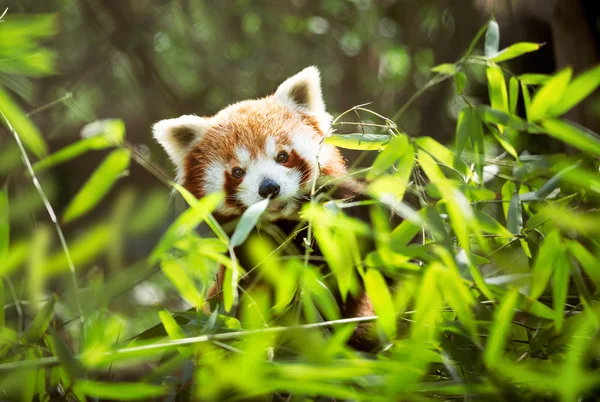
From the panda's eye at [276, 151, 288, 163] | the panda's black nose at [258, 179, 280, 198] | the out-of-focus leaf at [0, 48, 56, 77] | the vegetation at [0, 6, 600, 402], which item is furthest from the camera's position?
the panda's eye at [276, 151, 288, 163]

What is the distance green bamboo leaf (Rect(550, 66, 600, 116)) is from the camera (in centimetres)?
88

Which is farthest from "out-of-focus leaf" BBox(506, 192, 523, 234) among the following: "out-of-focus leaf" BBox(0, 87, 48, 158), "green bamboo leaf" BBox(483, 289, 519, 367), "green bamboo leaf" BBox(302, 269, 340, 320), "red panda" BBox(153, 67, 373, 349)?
"out-of-focus leaf" BBox(0, 87, 48, 158)

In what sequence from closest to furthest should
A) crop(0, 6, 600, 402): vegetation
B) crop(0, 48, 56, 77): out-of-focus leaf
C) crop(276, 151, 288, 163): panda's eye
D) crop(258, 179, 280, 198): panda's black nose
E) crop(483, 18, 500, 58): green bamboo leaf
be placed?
crop(0, 6, 600, 402): vegetation → crop(0, 48, 56, 77): out-of-focus leaf → crop(483, 18, 500, 58): green bamboo leaf → crop(258, 179, 280, 198): panda's black nose → crop(276, 151, 288, 163): panda's eye

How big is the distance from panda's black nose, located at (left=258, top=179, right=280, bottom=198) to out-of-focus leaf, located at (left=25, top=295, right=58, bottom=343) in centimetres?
64

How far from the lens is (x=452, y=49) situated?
2.88 meters

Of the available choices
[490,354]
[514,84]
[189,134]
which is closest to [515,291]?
[490,354]

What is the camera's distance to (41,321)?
2.89ft

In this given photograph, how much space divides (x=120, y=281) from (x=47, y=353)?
0.26 m

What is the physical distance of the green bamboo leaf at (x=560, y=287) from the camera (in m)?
0.89

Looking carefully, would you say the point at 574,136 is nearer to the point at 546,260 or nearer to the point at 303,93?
the point at 546,260

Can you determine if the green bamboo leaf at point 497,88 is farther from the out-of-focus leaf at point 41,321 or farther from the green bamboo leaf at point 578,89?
the out-of-focus leaf at point 41,321

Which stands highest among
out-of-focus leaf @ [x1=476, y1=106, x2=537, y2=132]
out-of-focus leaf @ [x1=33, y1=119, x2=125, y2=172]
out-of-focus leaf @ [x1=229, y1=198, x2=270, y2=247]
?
→ out-of-focus leaf @ [x1=33, y1=119, x2=125, y2=172]

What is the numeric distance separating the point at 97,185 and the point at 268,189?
573 mm

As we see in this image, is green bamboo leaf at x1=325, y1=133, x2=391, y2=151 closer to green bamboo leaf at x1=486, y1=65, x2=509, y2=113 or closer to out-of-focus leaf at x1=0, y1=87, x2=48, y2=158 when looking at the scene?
green bamboo leaf at x1=486, y1=65, x2=509, y2=113
